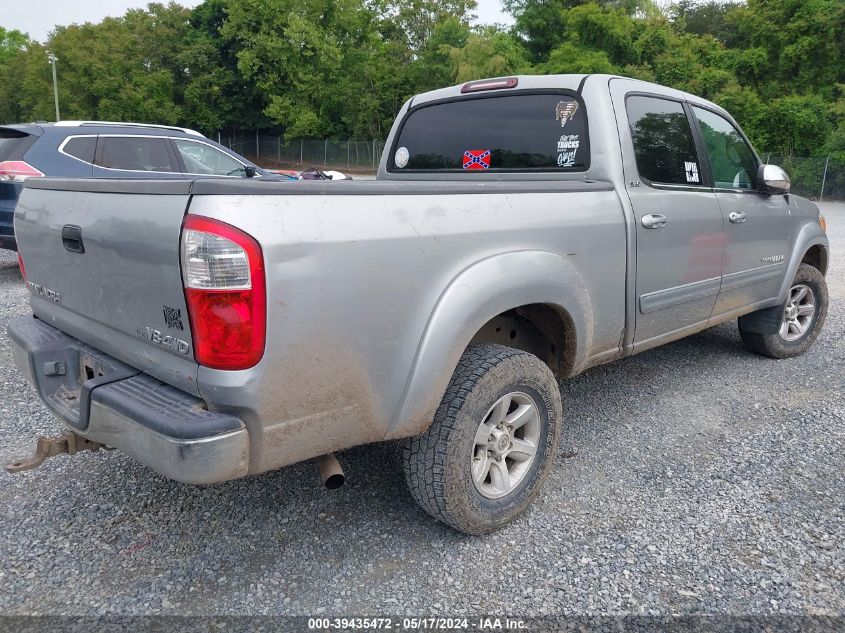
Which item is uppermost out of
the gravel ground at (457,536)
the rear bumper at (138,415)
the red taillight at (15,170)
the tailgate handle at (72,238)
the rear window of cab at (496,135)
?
the rear window of cab at (496,135)

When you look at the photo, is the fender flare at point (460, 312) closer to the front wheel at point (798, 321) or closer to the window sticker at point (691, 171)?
the window sticker at point (691, 171)

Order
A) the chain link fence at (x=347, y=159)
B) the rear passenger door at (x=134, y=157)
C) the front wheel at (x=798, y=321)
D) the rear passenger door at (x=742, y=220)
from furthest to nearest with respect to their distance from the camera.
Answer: the chain link fence at (x=347, y=159)
the rear passenger door at (x=134, y=157)
the front wheel at (x=798, y=321)
the rear passenger door at (x=742, y=220)

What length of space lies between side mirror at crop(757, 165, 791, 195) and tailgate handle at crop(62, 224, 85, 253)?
12.7ft

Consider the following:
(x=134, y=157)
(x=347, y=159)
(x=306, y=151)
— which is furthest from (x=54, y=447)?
(x=306, y=151)

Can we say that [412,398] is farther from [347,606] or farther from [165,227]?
[165,227]

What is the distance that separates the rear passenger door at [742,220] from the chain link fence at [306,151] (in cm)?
3380

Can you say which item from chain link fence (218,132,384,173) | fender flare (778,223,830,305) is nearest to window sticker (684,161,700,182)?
fender flare (778,223,830,305)

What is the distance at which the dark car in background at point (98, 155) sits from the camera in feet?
22.2

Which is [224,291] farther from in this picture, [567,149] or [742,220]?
[742,220]

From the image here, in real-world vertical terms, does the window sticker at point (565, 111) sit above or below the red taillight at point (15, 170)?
above

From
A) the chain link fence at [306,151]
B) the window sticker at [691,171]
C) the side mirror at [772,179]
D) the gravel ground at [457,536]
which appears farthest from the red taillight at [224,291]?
the chain link fence at [306,151]

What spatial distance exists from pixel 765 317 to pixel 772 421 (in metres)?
1.25

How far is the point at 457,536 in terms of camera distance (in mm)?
2738

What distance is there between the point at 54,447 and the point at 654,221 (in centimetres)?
283
